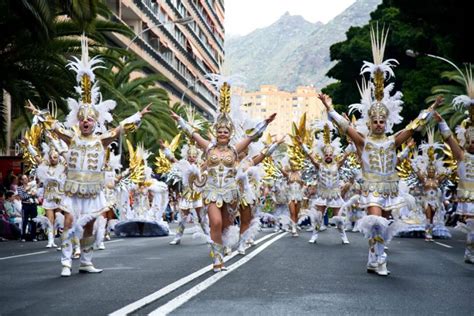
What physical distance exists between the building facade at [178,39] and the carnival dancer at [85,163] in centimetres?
2870

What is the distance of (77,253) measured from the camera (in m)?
15.1

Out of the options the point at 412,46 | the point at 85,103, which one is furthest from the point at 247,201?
the point at 412,46

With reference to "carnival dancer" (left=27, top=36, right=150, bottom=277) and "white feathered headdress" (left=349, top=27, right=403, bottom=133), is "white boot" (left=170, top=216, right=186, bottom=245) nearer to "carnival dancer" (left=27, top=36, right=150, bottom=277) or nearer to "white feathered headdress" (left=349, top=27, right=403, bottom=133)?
"carnival dancer" (left=27, top=36, right=150, bottom=277)

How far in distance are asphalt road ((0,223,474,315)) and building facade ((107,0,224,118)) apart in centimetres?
2823

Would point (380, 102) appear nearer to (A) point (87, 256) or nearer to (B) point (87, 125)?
(B) point (87, 125)

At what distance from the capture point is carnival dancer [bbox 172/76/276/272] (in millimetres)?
12078

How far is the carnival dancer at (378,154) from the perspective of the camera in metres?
11.8

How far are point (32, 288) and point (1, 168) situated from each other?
19.0 m

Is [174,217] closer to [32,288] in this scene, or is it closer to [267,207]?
[267,207]

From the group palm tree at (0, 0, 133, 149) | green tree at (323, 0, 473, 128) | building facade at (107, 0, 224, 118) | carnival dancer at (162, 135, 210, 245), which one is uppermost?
building facade at (107, 0, 224, 118)

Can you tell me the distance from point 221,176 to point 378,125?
95.1 inches

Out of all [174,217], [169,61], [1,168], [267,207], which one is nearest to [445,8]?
[267,207]

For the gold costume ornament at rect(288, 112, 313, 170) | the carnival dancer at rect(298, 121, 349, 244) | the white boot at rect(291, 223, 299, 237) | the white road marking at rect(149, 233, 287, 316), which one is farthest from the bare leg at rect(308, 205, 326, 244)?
the white road marking at rect(149, 233, 287, 316)

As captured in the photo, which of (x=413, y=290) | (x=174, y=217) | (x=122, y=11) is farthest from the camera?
(x=122, y=11)
